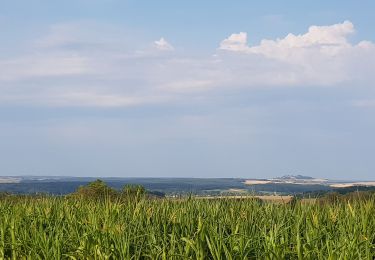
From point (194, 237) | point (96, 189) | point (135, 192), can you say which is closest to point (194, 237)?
point (194, 237)

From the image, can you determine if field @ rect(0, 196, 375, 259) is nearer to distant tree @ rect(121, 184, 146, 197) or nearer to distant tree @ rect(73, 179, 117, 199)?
distant tree @ rect(121, 184, 146, 197)

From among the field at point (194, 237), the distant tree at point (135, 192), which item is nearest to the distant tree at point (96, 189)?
the distant tree at point (135, 192)

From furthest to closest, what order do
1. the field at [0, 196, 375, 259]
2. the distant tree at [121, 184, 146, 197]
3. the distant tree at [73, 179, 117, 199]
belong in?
the distant tree at [73, 179, 117, 199]
the distant tree at [121, 184, 146, 197]
the field at [0, 196, 375, 259]

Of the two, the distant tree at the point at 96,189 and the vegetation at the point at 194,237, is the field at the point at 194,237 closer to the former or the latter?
the vegetation at the point at 194,237

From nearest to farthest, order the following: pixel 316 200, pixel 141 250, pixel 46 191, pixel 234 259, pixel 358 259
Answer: pixel 358 259 → pixel 234 259 → pixel 141 250 → pixel 316 200 → pixel 46 191

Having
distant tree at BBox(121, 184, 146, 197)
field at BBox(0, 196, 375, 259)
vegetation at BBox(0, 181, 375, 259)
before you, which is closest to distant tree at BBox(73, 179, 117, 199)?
distant tree at BBox(121, 184, 146, 197)

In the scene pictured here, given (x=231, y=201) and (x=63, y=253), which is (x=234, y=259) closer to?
(x=63, y=253)

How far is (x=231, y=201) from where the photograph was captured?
533 inches

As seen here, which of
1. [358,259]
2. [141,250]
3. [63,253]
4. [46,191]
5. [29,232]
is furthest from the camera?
[46,191]

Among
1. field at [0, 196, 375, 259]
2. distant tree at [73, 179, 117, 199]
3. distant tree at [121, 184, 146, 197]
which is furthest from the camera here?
distant tree at [73, 179, 117, 199]

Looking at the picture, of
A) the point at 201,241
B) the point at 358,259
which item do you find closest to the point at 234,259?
the point at 201,241

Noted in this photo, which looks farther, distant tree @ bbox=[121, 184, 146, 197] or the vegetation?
distant tree @ bbox=[121, 184, 146, 197]

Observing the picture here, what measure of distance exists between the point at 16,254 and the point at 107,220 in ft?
4.99

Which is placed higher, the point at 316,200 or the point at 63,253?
the point at 316,200
